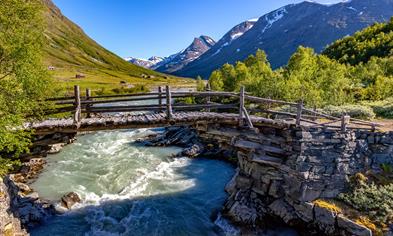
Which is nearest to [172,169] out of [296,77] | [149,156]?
[149,156]

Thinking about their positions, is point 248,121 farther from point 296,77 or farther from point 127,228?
point 296,77

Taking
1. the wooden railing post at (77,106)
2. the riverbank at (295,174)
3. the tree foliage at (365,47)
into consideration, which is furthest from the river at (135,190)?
the tree foliage at (365,47)

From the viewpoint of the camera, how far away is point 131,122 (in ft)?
53.2

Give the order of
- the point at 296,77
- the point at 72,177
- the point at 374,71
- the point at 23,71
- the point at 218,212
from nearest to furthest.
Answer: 1. the point at 23,71
2. the point at 218,212
3. the point at 72,177
4. the point at 296,77
5. the point at 374,71

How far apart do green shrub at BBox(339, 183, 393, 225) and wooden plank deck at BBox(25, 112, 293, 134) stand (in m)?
4.72

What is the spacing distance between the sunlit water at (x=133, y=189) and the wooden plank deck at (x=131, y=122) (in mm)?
6513

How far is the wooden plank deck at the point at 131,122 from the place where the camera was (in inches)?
603

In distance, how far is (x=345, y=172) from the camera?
1641cm

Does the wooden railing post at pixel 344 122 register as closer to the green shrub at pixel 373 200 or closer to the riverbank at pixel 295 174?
the riverbank at pixel 295 174

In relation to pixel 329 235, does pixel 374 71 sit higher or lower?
higher

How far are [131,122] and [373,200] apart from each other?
41.2 ft

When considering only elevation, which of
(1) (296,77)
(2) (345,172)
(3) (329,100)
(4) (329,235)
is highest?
(1) (296,77)

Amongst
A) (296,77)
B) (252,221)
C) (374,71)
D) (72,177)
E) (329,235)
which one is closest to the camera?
(329,235)

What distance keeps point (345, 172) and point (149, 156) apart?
2177 centimetres
